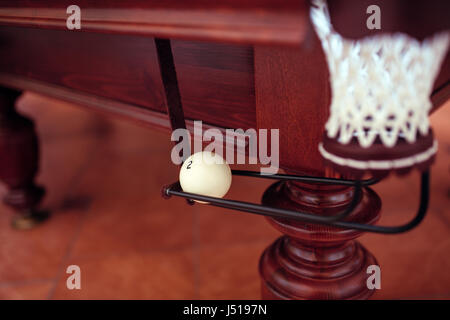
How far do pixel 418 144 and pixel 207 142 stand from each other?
16.0 inches

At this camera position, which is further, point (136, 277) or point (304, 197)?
point (136, 277)

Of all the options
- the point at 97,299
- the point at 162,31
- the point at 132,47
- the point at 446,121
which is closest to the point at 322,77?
the point at 162,31

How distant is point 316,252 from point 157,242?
2.69 feet

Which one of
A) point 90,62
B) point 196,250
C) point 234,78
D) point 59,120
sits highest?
point 59,120

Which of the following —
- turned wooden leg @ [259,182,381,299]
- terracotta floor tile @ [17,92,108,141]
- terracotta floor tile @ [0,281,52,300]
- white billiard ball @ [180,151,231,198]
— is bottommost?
terracotta floor tile @ [0,281,52,300]

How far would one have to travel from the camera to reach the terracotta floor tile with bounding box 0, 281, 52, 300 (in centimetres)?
128

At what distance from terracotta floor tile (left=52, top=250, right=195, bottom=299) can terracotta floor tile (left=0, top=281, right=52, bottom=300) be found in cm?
4

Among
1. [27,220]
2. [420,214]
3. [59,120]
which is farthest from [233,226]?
[59,120]

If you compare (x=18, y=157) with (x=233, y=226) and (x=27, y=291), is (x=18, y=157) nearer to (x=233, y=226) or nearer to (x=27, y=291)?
(x=27, y=291)

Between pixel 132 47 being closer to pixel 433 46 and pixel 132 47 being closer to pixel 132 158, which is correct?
pixel 433 46

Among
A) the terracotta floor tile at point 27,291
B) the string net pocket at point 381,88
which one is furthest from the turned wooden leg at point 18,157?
the string net pocket at point 381,88

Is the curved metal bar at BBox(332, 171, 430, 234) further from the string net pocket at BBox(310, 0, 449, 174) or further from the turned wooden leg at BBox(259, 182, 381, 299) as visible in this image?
the turned wooden leg at BBox(259, 182, 381, 299)

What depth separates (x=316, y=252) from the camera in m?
0.77

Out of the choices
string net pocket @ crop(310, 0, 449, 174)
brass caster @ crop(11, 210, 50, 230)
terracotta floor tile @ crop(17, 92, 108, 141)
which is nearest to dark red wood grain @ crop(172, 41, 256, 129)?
string net pocket @ crop(310, 0, 449, 174)
